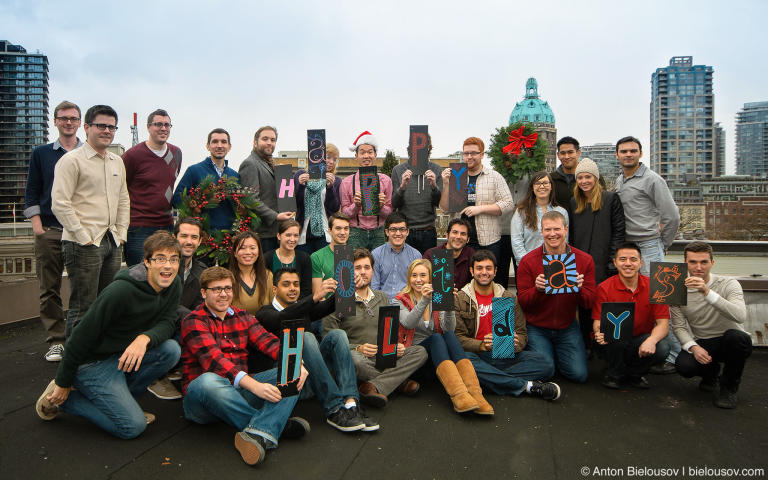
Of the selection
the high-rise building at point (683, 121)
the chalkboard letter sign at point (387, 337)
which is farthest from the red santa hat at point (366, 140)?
the high-rise building at point (683, 121)

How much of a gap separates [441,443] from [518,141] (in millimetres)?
3982

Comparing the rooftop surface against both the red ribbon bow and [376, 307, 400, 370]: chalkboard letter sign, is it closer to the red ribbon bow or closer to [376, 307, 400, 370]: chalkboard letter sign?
[376, 307, 400, 370]: chalkboard letter sign

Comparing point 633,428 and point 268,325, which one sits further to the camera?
point 268,325

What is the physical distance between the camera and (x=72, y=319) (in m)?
4.59

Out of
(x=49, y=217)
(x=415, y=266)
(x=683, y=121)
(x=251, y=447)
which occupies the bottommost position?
(x=251, y=447)

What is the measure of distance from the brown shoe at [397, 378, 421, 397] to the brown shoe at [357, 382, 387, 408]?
1.05ft

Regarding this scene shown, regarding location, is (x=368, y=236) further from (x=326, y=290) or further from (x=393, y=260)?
(x=326, y=290)

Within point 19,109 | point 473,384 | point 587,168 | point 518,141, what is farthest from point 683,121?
point 473,384

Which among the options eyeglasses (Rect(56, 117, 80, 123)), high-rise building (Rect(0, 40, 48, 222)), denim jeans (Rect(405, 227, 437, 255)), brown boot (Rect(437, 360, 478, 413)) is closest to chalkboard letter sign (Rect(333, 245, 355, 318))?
brown boot (Rect(437, 360, 478, 413))

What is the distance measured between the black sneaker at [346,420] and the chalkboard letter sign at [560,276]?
204 centimetres

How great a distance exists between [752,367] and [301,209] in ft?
16.2

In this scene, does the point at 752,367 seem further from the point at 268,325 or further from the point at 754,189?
the point at 754,189

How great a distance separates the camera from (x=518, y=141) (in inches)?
244

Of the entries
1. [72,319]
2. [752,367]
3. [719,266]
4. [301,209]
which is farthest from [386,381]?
[719,266]
